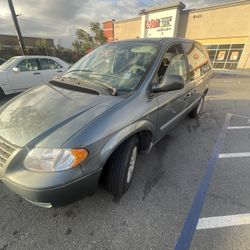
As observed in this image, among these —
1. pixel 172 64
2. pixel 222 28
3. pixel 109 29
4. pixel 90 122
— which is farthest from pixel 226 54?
pixel 90 122

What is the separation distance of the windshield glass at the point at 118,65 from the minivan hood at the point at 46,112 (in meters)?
0.41

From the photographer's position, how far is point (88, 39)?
35.7 metres

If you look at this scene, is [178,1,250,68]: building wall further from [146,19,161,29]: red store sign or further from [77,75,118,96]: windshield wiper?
[77,75,118,96]: windshield wiper

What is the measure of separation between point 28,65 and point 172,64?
581cm

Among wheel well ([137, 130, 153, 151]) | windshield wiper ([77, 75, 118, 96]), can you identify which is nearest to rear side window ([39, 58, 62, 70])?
windshield wiper ([77, 75, 118, 96])

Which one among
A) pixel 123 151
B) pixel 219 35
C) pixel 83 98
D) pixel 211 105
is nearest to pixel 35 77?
pixel 83 98

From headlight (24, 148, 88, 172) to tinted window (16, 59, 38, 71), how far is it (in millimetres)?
6061

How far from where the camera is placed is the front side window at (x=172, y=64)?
2.37 metres

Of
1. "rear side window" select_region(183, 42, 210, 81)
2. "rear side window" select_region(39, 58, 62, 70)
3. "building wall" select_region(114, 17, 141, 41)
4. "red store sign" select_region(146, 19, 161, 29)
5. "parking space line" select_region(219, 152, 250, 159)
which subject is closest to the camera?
"parking space line" select_region(219, 152, 250, 159)

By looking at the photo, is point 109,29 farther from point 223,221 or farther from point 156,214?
point 223,221

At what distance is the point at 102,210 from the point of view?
192cm

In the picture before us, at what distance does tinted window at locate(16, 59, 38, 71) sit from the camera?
6134 millimetres

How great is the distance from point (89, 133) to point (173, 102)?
161 cm

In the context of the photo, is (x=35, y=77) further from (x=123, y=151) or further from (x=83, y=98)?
(x=123, y=151)
